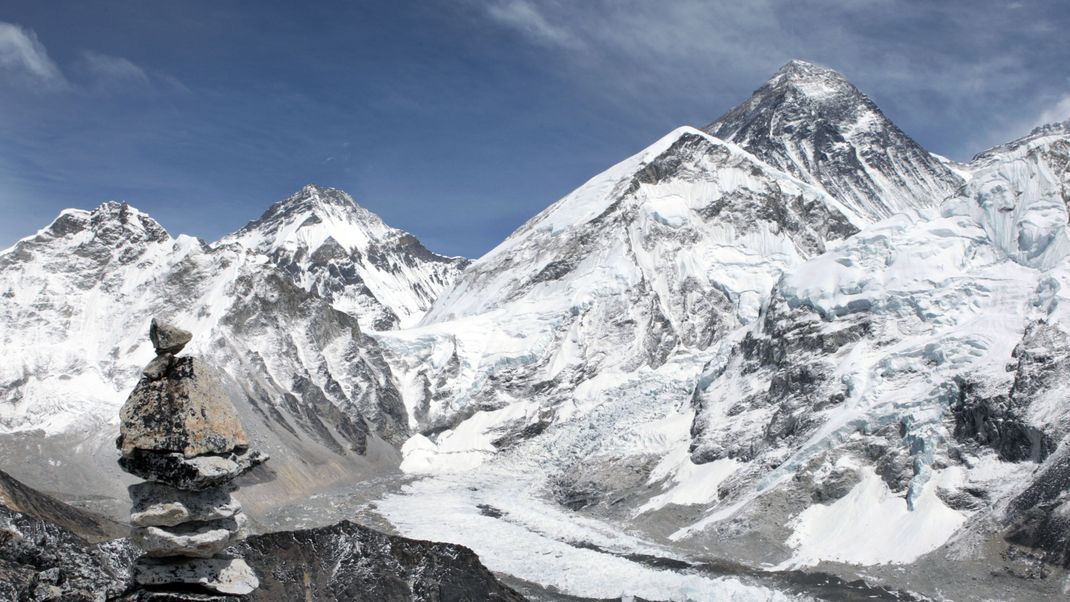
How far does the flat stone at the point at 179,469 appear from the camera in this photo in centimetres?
1307

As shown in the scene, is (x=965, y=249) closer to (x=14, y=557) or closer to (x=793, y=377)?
(x=793, y=377)

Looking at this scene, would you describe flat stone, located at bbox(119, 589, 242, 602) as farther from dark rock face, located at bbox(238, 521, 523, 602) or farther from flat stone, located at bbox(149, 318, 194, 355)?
dark rock face, located at bbox(238, 521, 523, 602)

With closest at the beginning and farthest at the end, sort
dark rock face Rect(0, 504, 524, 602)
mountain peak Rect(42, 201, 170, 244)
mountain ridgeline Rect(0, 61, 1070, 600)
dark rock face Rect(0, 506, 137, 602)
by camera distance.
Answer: dark rock face Rect(0, 506, 137, 602)
dark rock face Rect(0, 504, 524, 602)
mountain ridgeline Rect(0, 61, 1070, 600)
mountain peak Rect(42, 201, 170, 244)

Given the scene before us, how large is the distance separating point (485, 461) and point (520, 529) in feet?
150

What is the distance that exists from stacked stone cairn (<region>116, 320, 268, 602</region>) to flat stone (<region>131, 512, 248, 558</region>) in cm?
1

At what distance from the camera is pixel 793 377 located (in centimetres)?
10606

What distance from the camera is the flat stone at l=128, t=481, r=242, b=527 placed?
13062 millimetres

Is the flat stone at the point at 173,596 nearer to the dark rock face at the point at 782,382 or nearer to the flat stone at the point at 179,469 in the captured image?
the flat stone at the point at 179,469

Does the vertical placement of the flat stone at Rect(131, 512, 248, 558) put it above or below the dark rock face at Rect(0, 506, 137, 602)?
above

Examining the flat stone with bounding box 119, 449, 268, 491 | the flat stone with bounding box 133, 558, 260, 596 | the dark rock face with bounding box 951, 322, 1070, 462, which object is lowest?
the flat stone with bounding box 133, 558, 260, 596

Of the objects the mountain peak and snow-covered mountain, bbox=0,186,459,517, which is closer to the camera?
snow-covered mountain, bbox=0,186,459,517

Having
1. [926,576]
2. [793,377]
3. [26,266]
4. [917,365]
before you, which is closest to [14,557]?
[926,576]

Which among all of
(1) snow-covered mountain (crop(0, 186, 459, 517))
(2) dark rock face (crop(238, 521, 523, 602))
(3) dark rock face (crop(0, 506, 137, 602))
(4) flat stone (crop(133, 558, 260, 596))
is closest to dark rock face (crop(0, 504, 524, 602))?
(2) dark rock face (crop(238, 521, 523, 602))

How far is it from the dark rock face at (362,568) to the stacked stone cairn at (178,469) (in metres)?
29.9
